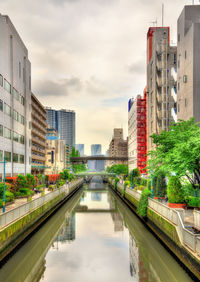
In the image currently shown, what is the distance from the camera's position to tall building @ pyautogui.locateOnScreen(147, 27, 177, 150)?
238ft

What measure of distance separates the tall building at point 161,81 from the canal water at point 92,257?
1722 inches

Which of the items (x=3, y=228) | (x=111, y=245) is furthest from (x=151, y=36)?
(x=3, y=228)

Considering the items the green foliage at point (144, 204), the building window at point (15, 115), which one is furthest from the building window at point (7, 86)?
the green foliage at point (144, 204)

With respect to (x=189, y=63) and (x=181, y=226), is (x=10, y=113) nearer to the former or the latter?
(x=189, y=63)

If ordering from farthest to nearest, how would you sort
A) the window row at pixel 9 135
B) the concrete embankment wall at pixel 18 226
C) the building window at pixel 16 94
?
the building window at pixel 16 94 → the window row at pixel 9 135 → the concrete embankment wall at pixel 18 226

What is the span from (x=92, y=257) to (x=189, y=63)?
3374 centimetres

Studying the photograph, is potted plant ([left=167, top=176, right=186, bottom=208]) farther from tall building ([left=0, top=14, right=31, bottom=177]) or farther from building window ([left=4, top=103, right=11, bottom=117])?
building window ([left=4, top=103, right=11, bottom=117])

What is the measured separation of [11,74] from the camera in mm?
46906

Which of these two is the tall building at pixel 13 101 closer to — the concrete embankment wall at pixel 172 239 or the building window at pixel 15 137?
the building window at pixel 15 137

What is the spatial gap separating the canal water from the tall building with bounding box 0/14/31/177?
1761 centimetres

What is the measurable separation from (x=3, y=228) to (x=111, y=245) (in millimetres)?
11242

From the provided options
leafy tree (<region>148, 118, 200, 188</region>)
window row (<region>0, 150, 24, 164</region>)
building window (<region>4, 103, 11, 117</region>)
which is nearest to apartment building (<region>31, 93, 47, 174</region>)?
window row (<region>0, 150, 24, 164</region>)

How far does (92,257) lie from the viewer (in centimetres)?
2255

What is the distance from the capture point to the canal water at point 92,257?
18.1 m
